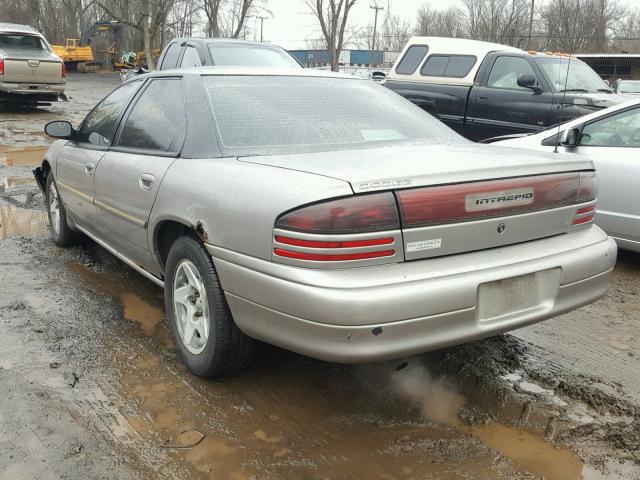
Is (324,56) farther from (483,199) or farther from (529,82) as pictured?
(483,199)

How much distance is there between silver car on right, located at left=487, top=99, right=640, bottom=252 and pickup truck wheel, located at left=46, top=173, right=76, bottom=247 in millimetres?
4030

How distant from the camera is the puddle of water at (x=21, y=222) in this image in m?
5.90

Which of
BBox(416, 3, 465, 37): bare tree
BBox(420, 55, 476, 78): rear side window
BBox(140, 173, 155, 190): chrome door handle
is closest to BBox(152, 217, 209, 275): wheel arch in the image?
BBox(140, 173, 155, 190): chrome door handle

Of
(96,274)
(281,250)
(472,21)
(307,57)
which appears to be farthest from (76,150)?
(307,57)

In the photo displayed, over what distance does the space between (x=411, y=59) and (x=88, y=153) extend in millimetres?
7412

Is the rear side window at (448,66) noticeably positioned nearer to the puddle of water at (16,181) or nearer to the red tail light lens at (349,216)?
the puddle of water at (16,181)

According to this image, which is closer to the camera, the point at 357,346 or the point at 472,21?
the point at 357,346

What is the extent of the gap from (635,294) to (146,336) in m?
3.45

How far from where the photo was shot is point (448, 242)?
2570 mm

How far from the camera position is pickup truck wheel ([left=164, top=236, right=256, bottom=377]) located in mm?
2881

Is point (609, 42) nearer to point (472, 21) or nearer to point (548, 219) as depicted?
point (472, 21)

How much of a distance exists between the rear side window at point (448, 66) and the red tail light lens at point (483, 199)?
711cm

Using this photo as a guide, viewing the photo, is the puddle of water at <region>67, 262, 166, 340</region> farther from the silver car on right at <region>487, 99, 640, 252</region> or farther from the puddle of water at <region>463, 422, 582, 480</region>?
the silver car on right at <region>487, 99, 640, 252</region>

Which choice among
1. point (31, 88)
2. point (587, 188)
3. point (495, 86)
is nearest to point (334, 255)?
point (587, 188)
